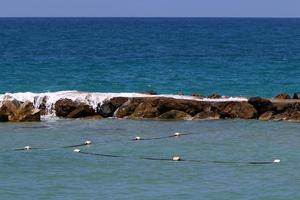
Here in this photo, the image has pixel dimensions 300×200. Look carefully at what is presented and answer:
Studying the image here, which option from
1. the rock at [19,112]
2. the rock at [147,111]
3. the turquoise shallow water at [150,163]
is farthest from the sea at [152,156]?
the rock at [147,111]

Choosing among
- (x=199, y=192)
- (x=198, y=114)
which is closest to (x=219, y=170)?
(x=199, y=192)

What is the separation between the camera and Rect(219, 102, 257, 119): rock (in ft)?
119

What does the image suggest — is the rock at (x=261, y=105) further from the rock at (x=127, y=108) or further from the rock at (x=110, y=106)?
A: the rock at (x=110, y=106)

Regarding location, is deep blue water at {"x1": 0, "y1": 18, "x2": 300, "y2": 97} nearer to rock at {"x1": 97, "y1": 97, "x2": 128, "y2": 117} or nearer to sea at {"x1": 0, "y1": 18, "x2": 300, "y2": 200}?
sea at {"x1": 0, "y1": 18, "x2": 300, "y2": 200}

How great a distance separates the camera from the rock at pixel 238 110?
119 ft

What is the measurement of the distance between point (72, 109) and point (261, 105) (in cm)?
696

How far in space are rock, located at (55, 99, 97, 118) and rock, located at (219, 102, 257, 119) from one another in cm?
478

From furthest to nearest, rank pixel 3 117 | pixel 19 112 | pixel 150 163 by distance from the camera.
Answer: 1. pixel 19 112
2. pixel 3 117
3. pixel 150 163

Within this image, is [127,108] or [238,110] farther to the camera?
[127,108]

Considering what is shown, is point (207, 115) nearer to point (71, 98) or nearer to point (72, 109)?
point (72, 109)

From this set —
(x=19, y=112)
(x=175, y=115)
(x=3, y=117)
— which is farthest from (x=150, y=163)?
(x=3, y=117)

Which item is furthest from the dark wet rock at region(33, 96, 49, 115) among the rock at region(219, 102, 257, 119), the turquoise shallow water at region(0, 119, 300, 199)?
the rock at region(219, 102, 257, 119)

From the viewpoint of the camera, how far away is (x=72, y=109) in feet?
123

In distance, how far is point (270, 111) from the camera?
3638cm
